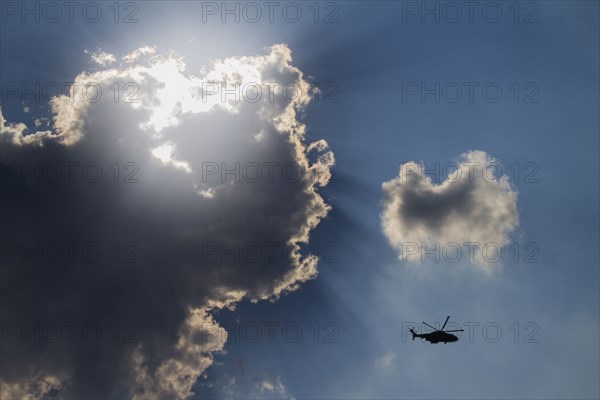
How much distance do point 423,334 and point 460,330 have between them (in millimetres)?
10802

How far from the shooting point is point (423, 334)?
195 metres

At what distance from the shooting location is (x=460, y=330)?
192000 millimetres
